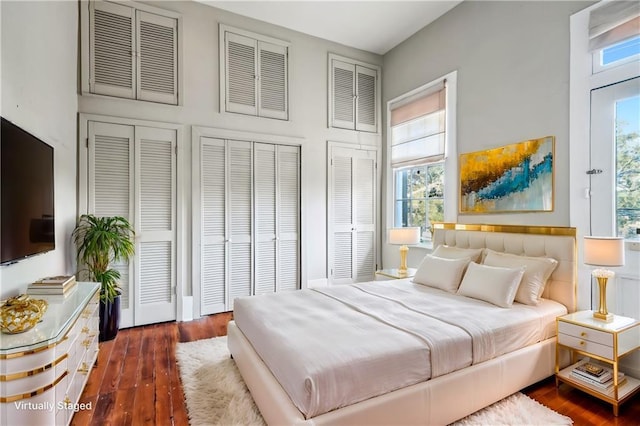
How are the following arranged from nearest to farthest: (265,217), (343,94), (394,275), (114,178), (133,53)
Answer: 1. (114,178)
2. (133,53)
3. (394,275)
4. (265,217)
5. (343,94)

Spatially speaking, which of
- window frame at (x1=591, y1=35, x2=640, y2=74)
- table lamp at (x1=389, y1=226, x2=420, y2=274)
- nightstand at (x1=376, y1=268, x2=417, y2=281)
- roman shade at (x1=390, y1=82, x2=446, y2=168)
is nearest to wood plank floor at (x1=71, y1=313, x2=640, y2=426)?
nightstand at (x1=376, y1=268, x2=417, y2=281)

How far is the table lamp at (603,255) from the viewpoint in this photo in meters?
2.13

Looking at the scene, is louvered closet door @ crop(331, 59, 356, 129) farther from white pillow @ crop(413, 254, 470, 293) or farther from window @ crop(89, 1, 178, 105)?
white pillow @ crop(413, 254, 470, 293)

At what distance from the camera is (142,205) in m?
3.60

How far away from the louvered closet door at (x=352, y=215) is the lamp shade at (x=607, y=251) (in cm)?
303

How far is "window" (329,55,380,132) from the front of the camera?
4.80 metres

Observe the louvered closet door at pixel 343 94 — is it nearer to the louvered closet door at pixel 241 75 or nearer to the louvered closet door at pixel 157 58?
the louvered closet door at pixel 241 75

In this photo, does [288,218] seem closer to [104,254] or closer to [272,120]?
[272,120]

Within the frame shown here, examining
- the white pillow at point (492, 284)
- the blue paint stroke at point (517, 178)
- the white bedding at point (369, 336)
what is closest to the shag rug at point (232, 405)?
the white bedding at point (369, 336)

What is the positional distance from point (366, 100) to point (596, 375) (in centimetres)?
419

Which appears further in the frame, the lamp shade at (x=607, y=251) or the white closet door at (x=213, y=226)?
the white closet door at (x=213, y=226)

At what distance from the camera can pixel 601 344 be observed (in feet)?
6.95

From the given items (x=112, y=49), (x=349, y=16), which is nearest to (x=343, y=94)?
(x=349, y=16)

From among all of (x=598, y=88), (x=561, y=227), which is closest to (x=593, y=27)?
(x=598, y=88)
